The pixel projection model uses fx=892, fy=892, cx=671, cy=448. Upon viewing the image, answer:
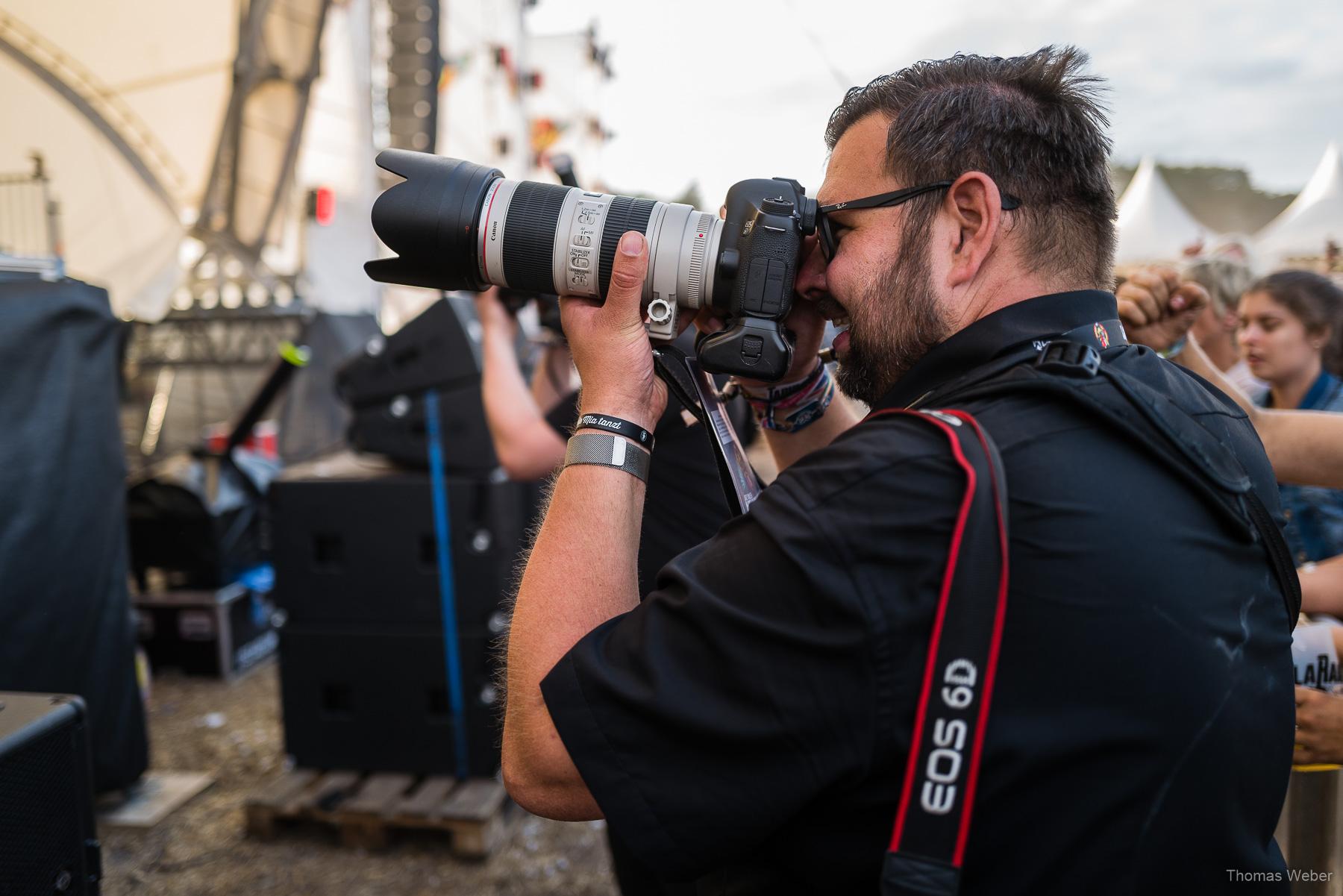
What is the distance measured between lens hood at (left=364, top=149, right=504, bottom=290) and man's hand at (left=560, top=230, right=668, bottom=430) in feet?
0.76

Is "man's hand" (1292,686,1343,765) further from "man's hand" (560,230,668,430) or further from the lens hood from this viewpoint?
the lens hood

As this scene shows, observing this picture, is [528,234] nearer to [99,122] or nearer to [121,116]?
[99,122]

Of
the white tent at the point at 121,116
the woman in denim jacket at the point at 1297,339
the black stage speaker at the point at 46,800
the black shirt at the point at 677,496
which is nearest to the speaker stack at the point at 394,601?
the black shirt at the point at 677,496

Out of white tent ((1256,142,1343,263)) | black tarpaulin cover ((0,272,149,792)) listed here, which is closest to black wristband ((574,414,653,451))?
black tarpaulin cover ((0,272,149,792))

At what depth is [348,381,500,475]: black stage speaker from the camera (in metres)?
3.23

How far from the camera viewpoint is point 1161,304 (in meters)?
1.70

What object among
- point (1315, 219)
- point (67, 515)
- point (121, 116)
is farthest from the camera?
point (1315, 219)

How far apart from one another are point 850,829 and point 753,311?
639mm

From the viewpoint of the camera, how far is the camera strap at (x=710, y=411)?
1230mm

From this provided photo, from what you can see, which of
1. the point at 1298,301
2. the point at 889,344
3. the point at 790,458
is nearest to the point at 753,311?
the point at 889,344

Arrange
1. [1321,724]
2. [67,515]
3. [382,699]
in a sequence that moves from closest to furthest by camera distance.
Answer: [1321,724], [67,515], [382,699]

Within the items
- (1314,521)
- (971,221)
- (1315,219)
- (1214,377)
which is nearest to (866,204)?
(971,221)

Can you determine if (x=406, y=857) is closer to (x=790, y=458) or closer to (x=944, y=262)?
(x=790, y=458)

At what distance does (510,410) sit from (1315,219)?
13021 mm
